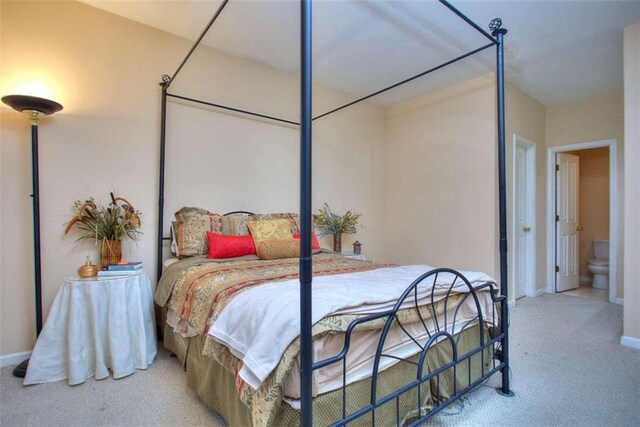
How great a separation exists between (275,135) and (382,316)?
268 cm

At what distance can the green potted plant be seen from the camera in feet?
12.3

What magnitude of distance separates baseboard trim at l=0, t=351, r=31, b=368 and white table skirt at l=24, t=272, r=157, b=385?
387 millimetres

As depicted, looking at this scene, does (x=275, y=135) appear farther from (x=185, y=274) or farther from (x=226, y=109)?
(x=185, y=274)

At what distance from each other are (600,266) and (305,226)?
17.8 ft

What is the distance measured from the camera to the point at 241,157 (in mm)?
3217

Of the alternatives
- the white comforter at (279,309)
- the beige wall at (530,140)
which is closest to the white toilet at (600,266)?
the beige wall at (530,140)

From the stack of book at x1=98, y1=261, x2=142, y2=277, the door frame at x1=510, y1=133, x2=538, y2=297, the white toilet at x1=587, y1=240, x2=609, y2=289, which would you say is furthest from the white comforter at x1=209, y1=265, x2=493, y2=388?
the white toilet at x1=587, y1=240, x2=609, y2=289

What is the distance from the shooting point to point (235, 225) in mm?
2844

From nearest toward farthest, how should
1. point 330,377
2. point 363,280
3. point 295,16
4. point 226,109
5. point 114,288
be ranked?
point 330,377, point 363,280, point 114,288, point 295,16, point 226,109

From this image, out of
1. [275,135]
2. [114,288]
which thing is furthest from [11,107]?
[275,135]

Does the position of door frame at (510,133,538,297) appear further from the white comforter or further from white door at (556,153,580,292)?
the white comforter

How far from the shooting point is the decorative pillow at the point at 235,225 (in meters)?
2.80

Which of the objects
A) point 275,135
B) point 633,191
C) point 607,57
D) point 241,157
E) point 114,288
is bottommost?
point 114,288

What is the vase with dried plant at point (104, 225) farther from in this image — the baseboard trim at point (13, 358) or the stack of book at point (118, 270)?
the baseboard trim at point (13, 358)
